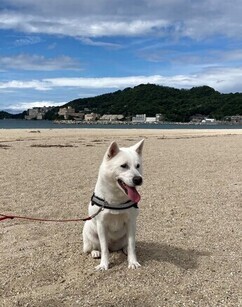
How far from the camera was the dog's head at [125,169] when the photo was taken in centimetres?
482

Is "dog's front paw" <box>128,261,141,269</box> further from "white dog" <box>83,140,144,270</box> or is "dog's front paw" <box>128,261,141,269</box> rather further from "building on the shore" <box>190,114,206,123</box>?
"building on the shore" <box>190,114,206,123</box>

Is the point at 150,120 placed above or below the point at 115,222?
below

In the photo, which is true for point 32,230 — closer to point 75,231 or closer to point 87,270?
point 75,231

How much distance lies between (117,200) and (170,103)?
A: 16847 cm

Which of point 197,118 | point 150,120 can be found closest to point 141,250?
point 150,120

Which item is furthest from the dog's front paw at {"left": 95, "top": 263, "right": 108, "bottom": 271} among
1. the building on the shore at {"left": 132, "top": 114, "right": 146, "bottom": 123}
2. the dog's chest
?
the building on the shore at {"left": 132, "top": 114, "right": 146, "bottom": 123}

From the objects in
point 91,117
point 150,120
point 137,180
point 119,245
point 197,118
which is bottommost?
point 150,120

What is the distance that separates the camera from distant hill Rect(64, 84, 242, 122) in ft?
529

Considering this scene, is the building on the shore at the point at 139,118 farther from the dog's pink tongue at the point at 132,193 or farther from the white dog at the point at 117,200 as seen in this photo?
the dog's pink tongue at the point at 132,193

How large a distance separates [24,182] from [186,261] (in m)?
6.91

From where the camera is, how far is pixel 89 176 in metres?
12.8

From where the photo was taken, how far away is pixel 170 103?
562ft

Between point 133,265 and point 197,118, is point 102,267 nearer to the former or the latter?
point 133,265

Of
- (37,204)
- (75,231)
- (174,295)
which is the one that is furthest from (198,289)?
(37,204)
